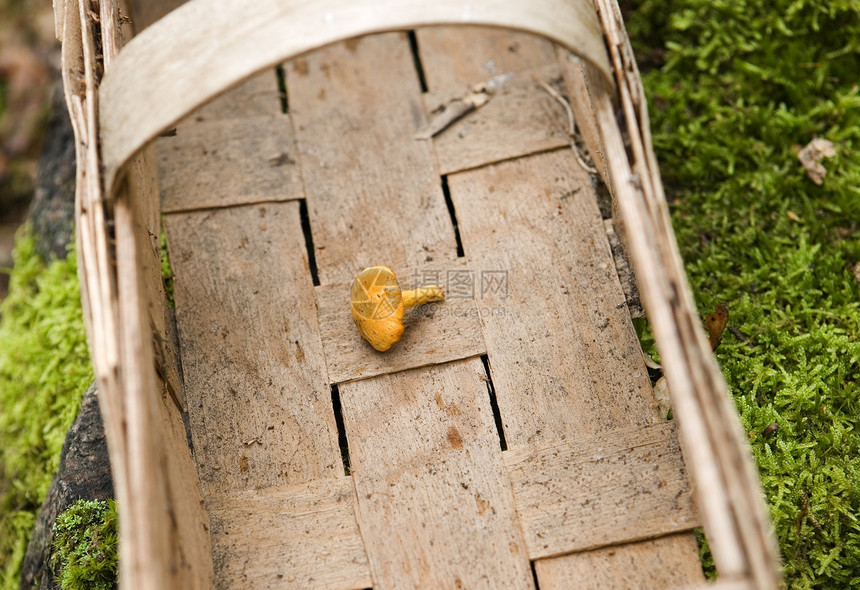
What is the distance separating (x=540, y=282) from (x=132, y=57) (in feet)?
3.01

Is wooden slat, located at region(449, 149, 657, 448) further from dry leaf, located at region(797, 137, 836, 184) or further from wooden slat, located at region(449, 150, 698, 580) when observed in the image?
dry leaf, located at region(797, 137, 836, 184)

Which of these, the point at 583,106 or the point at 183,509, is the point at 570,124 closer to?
the point at 583,106

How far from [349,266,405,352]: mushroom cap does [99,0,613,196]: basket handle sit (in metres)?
0.50

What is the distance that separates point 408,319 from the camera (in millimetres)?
1595

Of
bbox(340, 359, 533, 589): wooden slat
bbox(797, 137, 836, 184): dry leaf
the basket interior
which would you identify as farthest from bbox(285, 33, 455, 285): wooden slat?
bbox(797, 137, 836, 184): dry leaf

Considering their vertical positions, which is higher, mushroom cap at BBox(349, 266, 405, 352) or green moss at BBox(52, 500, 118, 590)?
mushroom cap at BBox(349, 266, 405, 352)

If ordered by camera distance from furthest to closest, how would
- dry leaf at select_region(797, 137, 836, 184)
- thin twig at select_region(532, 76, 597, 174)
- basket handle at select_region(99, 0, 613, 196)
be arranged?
dry leaf at select_region(797, 137, 836, 184), thin twig at select_region(532, 76, 597, 174), basket handle at select_region(99, 0, 613, 196)

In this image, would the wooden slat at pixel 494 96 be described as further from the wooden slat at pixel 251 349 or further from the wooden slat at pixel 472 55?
→ the wooden slat at pixel 251 349

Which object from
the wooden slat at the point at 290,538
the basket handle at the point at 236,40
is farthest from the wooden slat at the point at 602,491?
the basket handle at the point at 236,40

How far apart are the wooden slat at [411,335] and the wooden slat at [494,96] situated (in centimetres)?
33

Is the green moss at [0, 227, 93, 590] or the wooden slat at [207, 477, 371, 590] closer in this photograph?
the wooden slat at [207, 477, 371, 590]

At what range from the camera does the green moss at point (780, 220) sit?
1479 millimetres

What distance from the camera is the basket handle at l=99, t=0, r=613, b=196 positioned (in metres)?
1.11

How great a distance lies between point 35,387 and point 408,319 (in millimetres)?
1036
